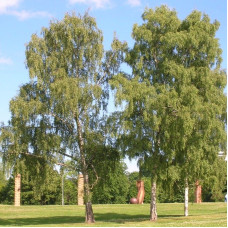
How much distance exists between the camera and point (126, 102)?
25.6m

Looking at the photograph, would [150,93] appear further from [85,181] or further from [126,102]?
[85,181]

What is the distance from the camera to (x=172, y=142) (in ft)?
83.2

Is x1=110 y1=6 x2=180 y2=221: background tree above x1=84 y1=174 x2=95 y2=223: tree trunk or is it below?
above

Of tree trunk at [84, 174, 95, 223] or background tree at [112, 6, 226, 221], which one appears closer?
background tree at [112, 6, 226, 221]

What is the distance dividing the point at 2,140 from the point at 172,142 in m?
9.94

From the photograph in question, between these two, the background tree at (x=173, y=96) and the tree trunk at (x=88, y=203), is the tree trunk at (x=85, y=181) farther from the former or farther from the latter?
the background tree at (x=173, y=96)

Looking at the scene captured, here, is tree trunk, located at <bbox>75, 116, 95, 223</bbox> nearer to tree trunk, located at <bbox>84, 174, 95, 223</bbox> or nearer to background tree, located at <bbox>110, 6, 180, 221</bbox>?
tree trunk, located at <bbox>84, 174, 95, 223</bbox>

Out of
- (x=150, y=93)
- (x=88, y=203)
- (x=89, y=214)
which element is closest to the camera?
(x=150, y=93)

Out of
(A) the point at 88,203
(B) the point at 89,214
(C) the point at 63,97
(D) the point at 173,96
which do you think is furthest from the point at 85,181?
(D) the point at 173,96

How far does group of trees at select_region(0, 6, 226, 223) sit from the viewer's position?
83.5 ft

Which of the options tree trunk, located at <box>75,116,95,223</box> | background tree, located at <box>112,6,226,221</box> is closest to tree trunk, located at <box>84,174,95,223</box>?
tree trunk, located at <box>75,116,95,223</box>

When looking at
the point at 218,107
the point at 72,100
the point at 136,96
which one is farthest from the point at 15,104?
the point at 218,107

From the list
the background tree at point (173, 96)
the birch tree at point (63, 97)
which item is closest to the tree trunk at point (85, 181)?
the birch tree at point (63, 97)

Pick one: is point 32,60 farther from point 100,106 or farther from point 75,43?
point 100,106
